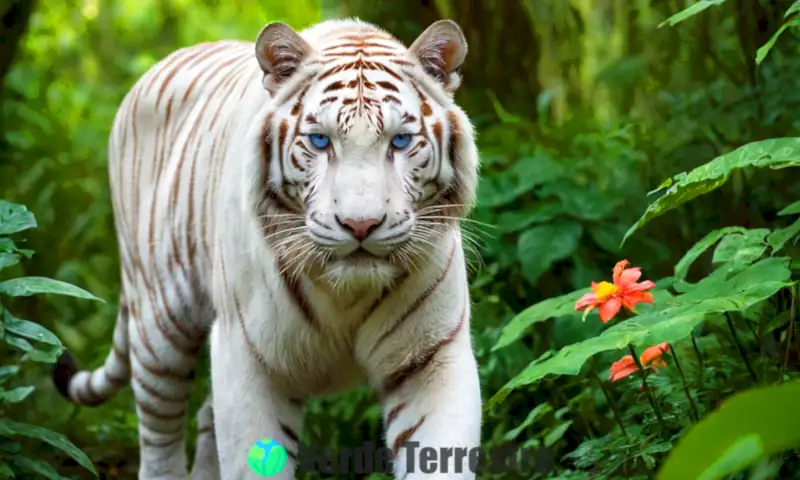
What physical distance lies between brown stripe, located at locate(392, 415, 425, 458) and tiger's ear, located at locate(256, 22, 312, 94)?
0.85 m

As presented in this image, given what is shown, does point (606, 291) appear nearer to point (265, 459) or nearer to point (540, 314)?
point (540, 314)

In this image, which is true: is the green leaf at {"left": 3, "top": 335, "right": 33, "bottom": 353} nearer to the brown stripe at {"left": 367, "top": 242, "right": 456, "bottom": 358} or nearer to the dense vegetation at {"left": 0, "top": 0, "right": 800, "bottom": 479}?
the dense vegetation at {"left": 0, "top": 0, "right": 800, "bottom": 479}

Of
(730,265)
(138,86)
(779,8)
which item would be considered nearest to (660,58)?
(779,8)

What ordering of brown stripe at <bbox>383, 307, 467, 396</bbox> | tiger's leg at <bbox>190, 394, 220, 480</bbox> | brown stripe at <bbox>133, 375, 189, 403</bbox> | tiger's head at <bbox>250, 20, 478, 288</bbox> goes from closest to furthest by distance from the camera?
tiger's head at <bbox>250, 20, 478, 288</bbox> → brown stripe at <bbox>383, 307, 467, 396</bbox> → brown stripe at <bbox>133, 375, 189, 403</bbox> → tiger's leg at <bbox>190, 394, 220, 480</bbox>

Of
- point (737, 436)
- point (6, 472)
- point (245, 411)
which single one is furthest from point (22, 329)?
point (737, 436)

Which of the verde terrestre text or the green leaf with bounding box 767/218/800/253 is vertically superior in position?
the green leaf with bounding box 767/218/800/253

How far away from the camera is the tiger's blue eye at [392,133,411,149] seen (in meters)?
2.54

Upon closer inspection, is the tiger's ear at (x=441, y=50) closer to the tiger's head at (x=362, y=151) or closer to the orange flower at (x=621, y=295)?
the tiger's head at (x=362, y=151)

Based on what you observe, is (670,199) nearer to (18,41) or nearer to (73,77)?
(18,41)

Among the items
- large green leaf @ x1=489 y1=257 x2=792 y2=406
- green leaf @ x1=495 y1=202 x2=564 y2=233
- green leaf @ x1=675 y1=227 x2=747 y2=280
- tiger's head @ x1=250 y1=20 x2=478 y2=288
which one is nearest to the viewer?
large green leaf @ x1=489 y1=257 x2=792 y2=406

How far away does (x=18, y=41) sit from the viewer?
5258 millimetres

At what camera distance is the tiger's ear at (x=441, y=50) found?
269cm

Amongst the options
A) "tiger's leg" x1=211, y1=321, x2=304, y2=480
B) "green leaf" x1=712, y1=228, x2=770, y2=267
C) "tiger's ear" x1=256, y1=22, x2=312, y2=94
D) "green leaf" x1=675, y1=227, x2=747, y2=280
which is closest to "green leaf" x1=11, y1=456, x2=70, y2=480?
"tiger's leg" x1=211, y1=321, x2=304, y2=480

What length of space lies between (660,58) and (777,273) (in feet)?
10.4
